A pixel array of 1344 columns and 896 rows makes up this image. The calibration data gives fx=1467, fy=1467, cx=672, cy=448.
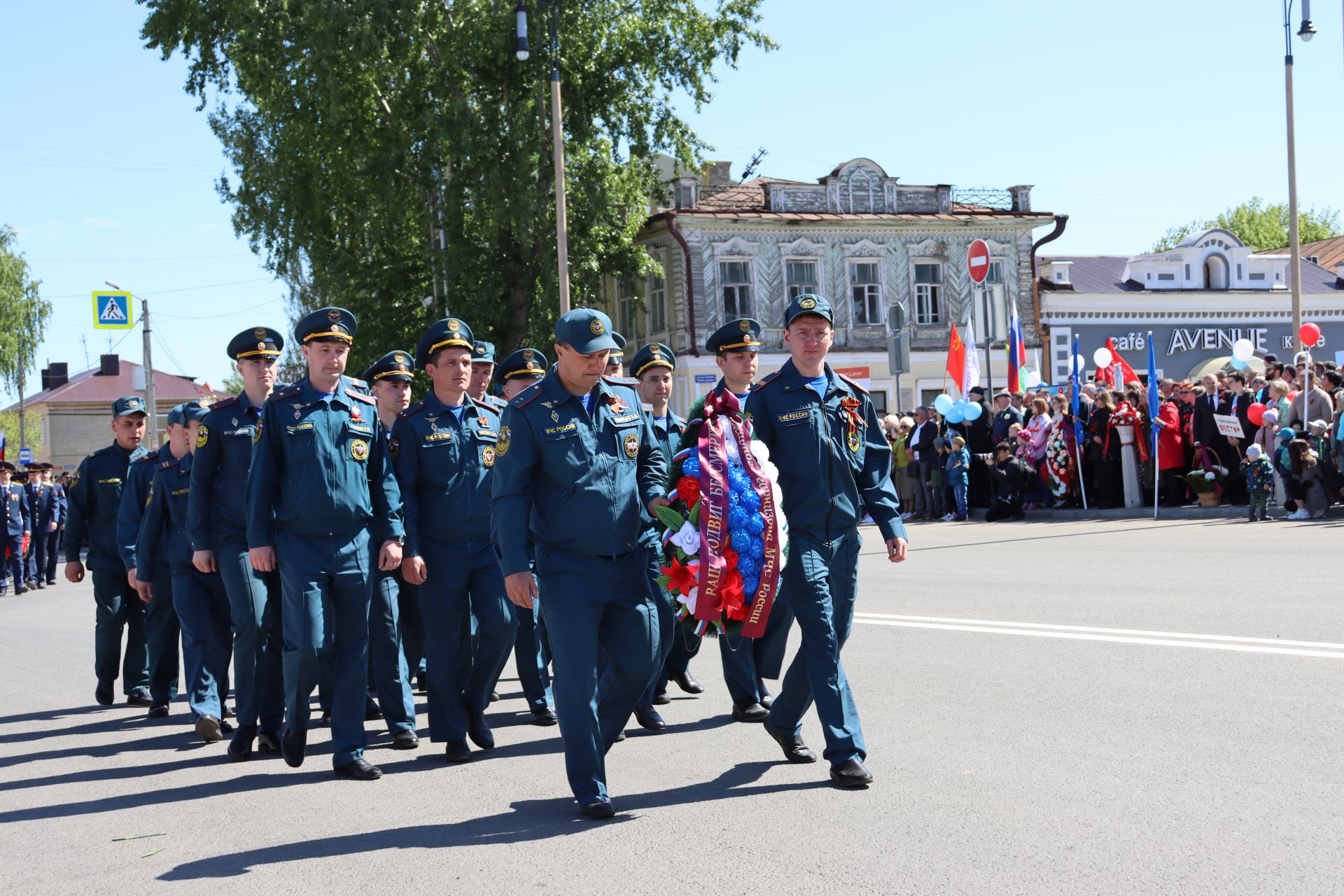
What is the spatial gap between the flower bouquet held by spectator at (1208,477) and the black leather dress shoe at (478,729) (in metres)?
15.3

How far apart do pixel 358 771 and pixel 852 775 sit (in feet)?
8.18

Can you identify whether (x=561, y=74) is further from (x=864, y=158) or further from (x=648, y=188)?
(x=864, y=158)

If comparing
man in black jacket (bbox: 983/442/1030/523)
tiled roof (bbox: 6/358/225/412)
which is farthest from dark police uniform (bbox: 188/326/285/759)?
tiled roof (bbox: 6/358/225/412)

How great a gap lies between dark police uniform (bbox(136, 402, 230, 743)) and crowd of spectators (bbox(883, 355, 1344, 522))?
13661 mm

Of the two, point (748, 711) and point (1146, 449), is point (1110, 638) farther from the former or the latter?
point (1146, 449)

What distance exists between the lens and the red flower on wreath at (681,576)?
599 centimetres

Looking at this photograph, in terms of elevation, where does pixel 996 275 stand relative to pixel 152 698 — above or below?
above

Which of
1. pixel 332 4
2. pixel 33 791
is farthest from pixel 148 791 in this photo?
pixel 332 4

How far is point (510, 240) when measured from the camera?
38031 mm

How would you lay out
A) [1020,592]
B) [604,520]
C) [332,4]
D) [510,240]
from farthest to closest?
1. [510,240]
2. [332,4]
3. [1020,592]
4. [604,520]

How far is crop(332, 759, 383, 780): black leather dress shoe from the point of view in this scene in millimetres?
7086

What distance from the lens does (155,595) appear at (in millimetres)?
9875

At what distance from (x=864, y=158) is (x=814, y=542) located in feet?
139

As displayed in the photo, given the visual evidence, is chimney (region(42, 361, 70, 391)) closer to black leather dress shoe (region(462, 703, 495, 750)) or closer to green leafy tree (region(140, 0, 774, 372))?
green leafy tree (region(140, 0, 774, 372))
